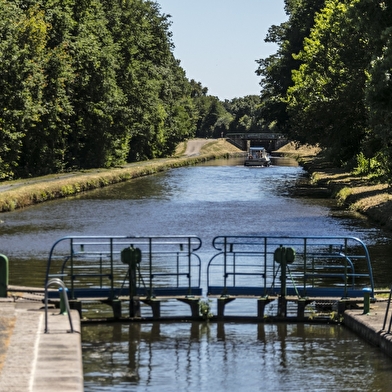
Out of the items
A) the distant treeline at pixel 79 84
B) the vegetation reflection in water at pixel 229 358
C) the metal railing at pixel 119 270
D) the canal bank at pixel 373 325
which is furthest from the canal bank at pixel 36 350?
the distant treeline at pixel 79 84

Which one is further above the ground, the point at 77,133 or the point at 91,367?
the point at 77,133

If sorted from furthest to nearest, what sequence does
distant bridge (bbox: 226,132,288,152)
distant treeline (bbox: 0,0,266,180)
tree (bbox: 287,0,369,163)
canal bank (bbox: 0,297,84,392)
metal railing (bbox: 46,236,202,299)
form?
distant bridge (bbox: 226,132,288,152) < distant treeline (bbox: 0,0,266,180) < tree (bbox: 287,0,369,163) < metal railing (bbox: 46,236,202,299) < canal bank (bbox: 0,297,84,392)

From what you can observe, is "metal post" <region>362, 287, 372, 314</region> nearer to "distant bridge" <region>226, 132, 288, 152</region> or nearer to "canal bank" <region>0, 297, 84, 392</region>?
"canal bank" <region>0, 297, 84, 392</region>

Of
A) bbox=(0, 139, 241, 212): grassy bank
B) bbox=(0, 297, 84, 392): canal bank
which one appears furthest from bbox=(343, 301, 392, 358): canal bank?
bbox=(0, 139, 241, 212): grassy bank

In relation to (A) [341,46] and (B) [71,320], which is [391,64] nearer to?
(B) [71,320]

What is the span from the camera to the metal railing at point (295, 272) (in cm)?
2328

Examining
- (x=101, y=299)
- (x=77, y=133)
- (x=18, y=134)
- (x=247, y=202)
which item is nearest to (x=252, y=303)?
(x=101, y=299)

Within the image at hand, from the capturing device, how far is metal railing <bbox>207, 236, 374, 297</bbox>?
23.3 metres

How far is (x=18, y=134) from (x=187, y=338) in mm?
42015

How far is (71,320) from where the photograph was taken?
1950 centimetres

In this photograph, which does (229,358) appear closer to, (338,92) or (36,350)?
(36,350)

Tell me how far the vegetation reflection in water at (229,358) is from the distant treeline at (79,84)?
4045 centimetres

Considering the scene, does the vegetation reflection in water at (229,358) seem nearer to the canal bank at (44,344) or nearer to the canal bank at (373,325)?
the canal bank at (373,325)

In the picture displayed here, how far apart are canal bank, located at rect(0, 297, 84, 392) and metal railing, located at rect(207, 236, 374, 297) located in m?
4.56
